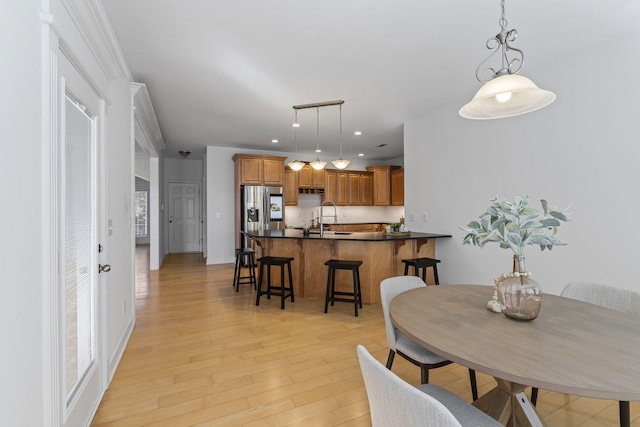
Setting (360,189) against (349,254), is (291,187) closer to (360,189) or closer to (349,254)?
(360,189)

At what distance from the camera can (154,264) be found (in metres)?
6.20

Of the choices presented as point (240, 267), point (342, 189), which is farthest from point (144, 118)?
point (342, 189)

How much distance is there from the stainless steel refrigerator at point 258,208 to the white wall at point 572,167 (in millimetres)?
3802

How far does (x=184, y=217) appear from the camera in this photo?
8.76m

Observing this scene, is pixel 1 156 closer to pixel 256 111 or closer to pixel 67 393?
pixel 67 393

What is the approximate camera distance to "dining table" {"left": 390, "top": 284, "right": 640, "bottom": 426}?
36.5 inches

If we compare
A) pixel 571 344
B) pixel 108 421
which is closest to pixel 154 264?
pixel 108 421

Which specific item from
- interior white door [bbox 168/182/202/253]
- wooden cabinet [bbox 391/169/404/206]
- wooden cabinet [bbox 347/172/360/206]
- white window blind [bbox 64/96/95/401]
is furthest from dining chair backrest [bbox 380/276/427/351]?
interior white door [bbox 168/182/202/253]

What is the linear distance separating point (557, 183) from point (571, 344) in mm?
2422

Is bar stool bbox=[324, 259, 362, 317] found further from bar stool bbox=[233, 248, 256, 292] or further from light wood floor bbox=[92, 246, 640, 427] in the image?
bar stool bbox=[233, 248, 256, 292]

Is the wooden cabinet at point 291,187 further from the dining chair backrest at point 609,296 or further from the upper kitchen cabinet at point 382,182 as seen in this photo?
the dining chair backrest at point 609,296

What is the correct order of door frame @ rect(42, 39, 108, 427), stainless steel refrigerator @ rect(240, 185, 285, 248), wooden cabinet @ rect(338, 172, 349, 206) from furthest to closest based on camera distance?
1. wooden cabinet @ rect(338, 172, 349, 206)
2. stainless steel refrigerator @ rect(240, 185, 285, 248)
3. door frame @ rect(42, 39, 108, 427)

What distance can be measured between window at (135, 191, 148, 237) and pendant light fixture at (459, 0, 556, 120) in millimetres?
11219

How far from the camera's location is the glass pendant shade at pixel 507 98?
148 centimetres
